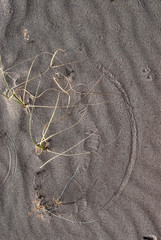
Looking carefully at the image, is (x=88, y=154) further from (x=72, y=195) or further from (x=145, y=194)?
(x=145, y=194)

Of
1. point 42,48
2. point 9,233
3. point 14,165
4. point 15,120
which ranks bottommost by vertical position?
point 9,233

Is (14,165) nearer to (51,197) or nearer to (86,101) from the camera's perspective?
(51,197)

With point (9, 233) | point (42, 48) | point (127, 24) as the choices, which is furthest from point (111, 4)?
point (9, 233)

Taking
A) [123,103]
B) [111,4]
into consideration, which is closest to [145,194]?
[123,103]

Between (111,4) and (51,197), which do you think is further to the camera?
(51,197)

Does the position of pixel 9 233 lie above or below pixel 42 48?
below

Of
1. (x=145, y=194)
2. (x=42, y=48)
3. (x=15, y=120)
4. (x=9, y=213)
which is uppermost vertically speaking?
(x=42, y=48)
